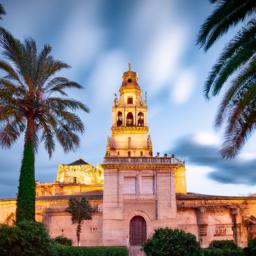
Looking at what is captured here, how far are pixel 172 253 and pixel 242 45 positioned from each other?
25.2 ft

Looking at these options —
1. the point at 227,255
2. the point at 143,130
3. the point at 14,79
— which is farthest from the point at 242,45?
the point at 143,130

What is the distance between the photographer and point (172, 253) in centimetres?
1341

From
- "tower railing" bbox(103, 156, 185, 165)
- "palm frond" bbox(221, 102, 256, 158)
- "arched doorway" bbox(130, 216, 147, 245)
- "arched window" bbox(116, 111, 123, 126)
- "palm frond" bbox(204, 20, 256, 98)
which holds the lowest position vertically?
"arched doorway" bbox(130, 216, 147, 245)

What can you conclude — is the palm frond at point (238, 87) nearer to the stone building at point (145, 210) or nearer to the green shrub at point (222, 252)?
the green shrub at point (222, 252)

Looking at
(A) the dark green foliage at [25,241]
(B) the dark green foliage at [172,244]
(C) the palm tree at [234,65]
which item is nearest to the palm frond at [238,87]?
(C) the palm tree at [234,65]

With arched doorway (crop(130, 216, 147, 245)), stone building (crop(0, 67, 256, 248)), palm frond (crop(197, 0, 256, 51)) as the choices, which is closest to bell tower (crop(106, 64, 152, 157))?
stone building (crop(0, 67, 256, 248))

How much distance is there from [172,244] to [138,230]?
15921 mm

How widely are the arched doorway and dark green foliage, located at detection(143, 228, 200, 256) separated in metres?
15.2

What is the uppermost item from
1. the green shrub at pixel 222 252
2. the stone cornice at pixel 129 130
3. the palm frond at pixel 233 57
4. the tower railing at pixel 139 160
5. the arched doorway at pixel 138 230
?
the stone cornice at pixel 129 130

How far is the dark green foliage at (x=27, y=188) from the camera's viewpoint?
17250 millimetres

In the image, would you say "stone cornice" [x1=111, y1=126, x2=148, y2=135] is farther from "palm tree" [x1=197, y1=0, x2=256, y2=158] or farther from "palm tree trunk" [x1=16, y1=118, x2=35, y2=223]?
"palm tree" [x1=197, y1=0, x2=256, y2=158]

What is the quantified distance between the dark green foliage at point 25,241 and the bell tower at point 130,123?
2699 centimetres

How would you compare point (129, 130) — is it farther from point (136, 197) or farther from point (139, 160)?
point (136, 197)

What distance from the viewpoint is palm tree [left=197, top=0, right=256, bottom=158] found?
10695mm
